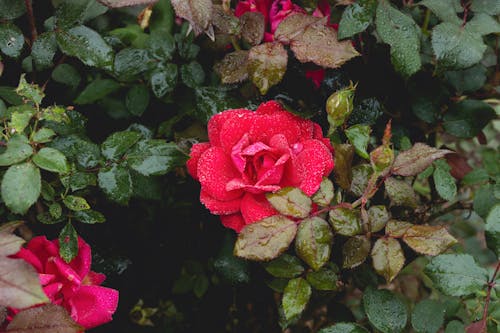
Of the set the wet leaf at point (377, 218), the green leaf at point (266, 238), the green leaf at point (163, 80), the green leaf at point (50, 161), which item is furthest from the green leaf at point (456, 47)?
the green leaf at point (50, 161)

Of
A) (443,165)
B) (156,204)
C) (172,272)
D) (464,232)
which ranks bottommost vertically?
(464,232)

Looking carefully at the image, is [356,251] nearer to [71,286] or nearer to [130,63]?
[71,286]

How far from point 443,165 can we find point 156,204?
1.96 feet

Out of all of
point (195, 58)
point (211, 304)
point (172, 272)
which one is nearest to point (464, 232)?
point (211, 304)

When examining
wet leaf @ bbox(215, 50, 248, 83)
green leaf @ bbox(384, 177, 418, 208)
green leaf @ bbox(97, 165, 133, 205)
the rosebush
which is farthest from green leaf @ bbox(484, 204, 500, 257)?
green leaf @ bbox(97, 165, 133, 205)

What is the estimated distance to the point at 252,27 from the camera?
0.88 m

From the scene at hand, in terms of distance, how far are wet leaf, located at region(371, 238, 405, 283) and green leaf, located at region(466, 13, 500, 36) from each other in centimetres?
35

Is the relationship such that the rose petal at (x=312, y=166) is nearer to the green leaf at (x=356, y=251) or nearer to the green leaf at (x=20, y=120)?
the green leaf at (x=356, y=251)

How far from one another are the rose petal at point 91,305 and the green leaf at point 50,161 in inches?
7.3

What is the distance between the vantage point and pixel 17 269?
1.99ft

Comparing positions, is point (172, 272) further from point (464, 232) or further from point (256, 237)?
point (464, 232)

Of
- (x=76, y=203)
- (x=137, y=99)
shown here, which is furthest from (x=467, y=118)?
(x=76, y=203)

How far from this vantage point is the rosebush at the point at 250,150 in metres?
0.74

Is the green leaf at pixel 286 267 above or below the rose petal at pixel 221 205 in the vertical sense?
below
